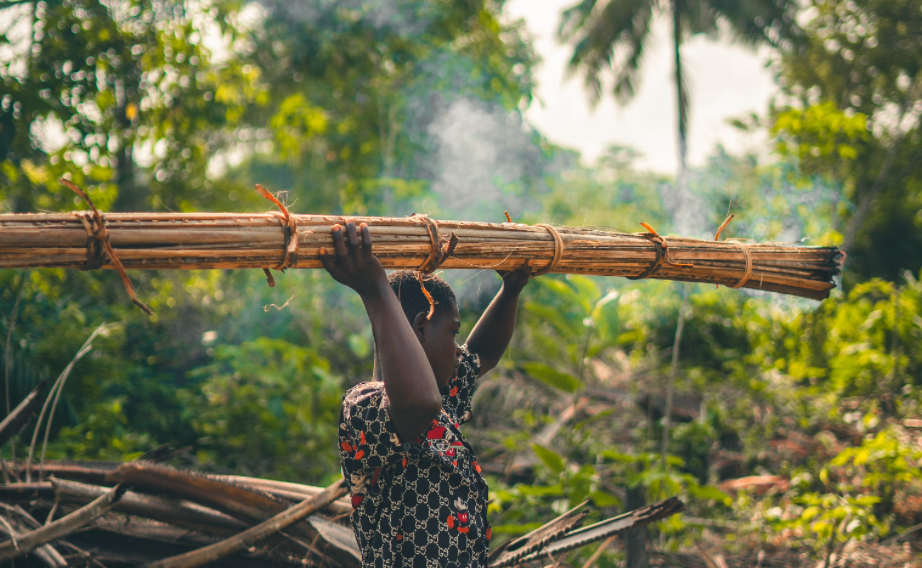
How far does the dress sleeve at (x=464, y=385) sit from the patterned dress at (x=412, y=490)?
13 cm

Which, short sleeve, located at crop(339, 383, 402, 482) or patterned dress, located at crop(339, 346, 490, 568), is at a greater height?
short sleeve, located at crop(339, 383, 402, 482)

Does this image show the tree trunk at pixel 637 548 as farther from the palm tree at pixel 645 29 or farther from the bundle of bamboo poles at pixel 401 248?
the palm tree at pixel 645 29

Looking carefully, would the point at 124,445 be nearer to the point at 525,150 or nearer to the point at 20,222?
the point at 20,222

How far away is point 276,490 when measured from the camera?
2.20m

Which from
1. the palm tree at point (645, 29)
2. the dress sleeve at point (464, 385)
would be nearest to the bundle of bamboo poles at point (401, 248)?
the dress sleeve at point (464, 385)

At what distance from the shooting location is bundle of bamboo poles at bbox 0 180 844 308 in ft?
3.59

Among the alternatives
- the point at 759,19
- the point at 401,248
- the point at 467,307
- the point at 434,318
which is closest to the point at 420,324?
the point at 434,318

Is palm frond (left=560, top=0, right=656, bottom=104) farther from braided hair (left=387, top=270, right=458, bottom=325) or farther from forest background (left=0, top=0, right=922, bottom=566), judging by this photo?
braided hair (left=387, top=270, right=458, bottom=325)

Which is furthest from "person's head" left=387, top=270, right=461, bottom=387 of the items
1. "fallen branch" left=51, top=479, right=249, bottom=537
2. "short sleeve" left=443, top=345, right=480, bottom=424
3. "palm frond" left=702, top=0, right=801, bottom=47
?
"palm frond" left=702, top=0, right=801, bottom=47

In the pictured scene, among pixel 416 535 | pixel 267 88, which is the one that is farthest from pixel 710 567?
pixel 267 88

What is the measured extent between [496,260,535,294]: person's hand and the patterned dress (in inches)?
16.9

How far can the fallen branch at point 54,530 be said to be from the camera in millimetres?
1759

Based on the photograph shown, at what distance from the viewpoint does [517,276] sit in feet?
5.36

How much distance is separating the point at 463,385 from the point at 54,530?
4.42ft
